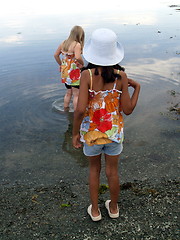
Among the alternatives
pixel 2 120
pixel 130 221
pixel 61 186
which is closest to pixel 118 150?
pixel 130 221

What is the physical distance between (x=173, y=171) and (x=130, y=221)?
1.43m

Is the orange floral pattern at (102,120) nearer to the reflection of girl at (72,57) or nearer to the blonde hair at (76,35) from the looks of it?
the reflection of girl at (72,57)

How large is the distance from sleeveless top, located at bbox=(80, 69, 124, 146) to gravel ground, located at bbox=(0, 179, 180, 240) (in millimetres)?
1119

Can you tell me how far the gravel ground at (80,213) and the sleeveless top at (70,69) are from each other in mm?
2665

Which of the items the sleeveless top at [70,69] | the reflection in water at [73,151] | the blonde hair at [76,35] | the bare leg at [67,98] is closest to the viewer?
the reflection in water at [73,151]

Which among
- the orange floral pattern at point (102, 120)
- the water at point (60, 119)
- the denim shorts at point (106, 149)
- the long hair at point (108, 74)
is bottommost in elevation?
→ the water at point (60, 119)

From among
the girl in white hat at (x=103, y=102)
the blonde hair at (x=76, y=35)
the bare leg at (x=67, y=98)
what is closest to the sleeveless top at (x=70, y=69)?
the blonde hair at (x=76, y=35)

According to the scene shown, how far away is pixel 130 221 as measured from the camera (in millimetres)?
3398

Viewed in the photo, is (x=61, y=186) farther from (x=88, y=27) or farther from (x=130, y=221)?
(x=88, y=27)

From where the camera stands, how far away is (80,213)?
3.62 metres

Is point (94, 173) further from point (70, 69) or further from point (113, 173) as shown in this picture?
point (70, 69)

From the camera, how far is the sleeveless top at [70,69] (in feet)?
19.7

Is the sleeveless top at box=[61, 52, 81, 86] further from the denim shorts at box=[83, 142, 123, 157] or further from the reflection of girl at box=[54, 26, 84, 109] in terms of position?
the denim shorts at box=[83, 142, 123, 157]

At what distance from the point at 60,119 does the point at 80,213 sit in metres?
3.35
